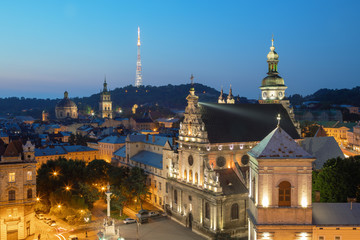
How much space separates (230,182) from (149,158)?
27959mm

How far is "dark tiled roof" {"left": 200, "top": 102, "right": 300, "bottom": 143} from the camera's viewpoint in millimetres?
55719

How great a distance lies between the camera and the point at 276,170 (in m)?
30.7

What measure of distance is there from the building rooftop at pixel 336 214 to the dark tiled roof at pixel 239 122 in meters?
22.9

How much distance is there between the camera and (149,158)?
76.8 meters

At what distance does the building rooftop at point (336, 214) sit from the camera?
105 ft

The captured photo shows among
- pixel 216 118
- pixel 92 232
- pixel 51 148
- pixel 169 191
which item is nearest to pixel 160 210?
pixel 169 191

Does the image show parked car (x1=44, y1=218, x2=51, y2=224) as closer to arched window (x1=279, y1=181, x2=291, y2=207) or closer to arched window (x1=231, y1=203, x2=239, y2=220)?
arched window (x1=231, y1=203, x2=239, y2=220)

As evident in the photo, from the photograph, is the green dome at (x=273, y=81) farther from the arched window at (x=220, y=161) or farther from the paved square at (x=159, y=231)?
the paved square at (x=159, y=231)

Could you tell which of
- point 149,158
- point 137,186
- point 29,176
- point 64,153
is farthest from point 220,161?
point 64,153

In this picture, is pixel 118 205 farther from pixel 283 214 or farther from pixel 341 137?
pixel 341 137

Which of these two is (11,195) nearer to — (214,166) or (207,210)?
(207,210)

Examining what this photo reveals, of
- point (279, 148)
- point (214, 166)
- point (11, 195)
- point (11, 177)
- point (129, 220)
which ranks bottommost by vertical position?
point (129, 220)

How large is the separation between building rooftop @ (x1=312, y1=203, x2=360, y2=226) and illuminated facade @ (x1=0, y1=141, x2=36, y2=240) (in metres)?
42.0

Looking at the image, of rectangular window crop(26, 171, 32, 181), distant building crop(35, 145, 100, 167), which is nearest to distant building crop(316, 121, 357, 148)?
distant building crop(35, 145, 100, 167)
